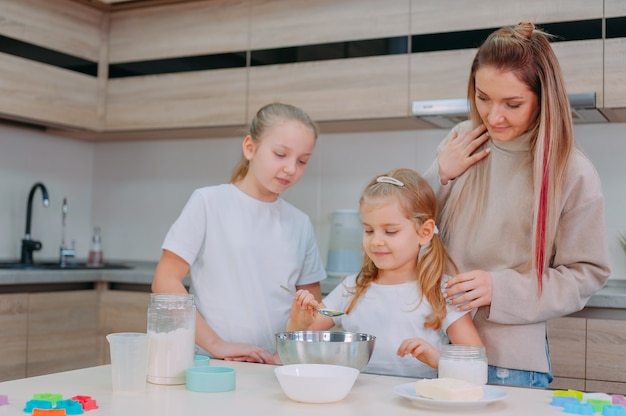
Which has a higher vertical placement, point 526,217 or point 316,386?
point 526,217

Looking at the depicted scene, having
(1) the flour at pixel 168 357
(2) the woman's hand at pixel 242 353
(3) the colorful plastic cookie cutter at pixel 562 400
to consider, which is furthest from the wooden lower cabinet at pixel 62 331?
(3) the colorful plastic cookie cutter at pixel 562 400

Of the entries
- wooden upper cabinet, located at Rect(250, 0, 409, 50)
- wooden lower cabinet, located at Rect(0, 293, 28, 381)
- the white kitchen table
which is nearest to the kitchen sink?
wooden lower cabinet, located at Rect(0, 293, 28, 381)

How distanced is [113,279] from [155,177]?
805 millimetres

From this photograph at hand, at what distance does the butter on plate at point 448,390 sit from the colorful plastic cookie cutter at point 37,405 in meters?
0.53

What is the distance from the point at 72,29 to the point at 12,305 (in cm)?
125

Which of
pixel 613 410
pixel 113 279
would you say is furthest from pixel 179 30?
pixel 613 410

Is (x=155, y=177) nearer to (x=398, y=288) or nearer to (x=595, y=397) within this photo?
(x=398, y=288)

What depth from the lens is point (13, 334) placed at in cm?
279

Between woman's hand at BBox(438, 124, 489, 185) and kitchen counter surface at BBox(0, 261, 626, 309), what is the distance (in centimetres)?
90

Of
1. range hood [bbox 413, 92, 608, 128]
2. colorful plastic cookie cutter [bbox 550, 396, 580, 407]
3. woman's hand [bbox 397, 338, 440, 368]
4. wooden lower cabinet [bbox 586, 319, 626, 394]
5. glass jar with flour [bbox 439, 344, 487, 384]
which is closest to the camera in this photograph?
colorful plastic cookie cutter [bbox 550, 396, 580, 407]

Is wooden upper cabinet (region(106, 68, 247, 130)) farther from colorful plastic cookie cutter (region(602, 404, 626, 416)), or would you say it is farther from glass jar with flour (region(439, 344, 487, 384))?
colorful plastic cookie cutter (region(602, 404, 626, 416))

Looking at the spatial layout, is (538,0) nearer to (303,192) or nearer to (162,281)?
(303,192)

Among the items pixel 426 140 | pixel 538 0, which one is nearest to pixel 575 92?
pixel 538 0

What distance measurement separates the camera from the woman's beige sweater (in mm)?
1550
